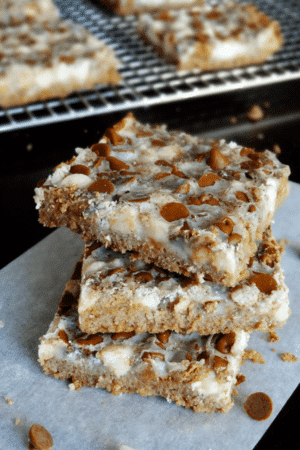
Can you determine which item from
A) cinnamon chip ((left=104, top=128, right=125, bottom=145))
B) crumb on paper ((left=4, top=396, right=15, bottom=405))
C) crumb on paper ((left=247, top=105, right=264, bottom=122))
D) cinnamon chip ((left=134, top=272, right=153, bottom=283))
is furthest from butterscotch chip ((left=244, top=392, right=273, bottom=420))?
crumb on paper ((left=247, top=105, right=264, bottom=122))

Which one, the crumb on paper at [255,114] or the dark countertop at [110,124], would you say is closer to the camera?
the dark countertop at [110,124]

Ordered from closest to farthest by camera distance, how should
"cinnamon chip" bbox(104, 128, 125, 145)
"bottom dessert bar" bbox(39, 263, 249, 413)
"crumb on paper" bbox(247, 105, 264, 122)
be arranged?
"bottom dessert bar" bbox(39, 263, 249, 413)
"cinnamon chip" bbox(104, 128, 125, 145)
"crumb on paper" bbox(247, 105, 264, 122)

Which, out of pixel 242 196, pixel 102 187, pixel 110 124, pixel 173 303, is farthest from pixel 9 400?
pixel 110 124

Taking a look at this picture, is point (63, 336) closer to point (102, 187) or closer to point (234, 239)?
point (102, 187)

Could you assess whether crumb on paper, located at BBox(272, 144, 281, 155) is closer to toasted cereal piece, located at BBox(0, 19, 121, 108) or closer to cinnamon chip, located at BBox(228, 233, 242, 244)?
toasted cereal piece, located at BBox(0, 19, 121, 108)

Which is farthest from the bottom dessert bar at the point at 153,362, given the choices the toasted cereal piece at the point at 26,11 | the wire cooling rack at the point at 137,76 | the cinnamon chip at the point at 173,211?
the toasted cereal piece at the point at 26,11

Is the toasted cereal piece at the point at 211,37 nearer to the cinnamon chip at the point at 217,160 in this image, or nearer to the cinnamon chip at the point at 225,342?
the cinnamon chip at the point at 217,160

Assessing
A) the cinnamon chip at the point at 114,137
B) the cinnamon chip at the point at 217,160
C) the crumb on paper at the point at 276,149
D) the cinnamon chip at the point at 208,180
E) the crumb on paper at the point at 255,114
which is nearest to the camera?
the cinnamon chip at the point at 208,180
